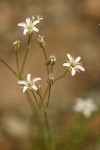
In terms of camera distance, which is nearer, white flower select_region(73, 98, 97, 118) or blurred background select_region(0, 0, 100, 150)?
white flower select_region(73, 98, 97, 118)

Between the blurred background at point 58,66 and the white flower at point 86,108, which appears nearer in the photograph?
the white flower at point 86,108

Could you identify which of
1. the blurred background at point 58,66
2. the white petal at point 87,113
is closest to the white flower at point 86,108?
the white petal at point 87,113

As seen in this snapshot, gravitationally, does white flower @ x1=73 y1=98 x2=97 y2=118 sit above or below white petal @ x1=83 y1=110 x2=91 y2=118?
above

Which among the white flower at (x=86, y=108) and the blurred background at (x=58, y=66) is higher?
the blurred background at (x=58, y=66)

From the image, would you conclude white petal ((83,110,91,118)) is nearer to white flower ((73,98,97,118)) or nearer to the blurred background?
white flower ((73,98,97,118))

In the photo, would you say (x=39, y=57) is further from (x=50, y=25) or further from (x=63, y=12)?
(x=63, y=12)

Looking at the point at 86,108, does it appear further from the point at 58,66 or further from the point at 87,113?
the point at 58,66

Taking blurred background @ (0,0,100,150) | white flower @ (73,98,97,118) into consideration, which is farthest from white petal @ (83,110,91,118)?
blurred background @ (0,0,100,150)

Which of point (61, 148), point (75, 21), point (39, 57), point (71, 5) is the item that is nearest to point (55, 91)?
point (39, 57)

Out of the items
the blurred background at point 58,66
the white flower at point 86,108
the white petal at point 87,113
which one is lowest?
the white petal at point 87,113

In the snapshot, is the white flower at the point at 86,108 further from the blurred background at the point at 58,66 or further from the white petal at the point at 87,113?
the blurred background at the point at 58,66
